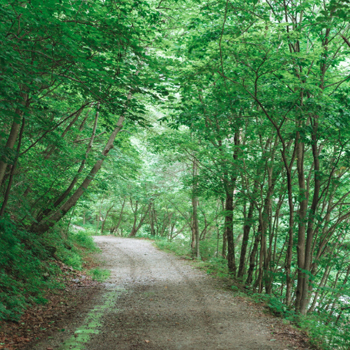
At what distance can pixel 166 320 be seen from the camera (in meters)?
6.24

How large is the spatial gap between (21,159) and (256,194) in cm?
619

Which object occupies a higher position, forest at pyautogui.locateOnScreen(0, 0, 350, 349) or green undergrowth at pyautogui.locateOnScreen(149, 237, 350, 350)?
forest at pyautogui.locateOnScreen(0, 0, 350, 349)

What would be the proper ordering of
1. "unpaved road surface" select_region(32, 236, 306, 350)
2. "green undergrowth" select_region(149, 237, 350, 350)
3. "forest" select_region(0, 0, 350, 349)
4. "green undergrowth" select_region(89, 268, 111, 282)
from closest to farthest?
"forest" select_region(0, 0, 350, 349) → "unpaved road surface" select_region(32, 236, 306, 350) → "green undergrowth" select_region(149, 237, 350, 350) → "green undergrowth" select_region(89, 268, 111, 282)

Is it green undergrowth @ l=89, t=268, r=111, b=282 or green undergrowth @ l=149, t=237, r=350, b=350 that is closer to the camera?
green undergrowth @ l=149, t=237, r=350, b=350

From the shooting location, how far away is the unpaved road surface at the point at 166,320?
4945mm

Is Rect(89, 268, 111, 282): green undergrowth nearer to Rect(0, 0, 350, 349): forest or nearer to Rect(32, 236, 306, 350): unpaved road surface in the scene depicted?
Rect(32, 236, 306, 350): unpaved road surface

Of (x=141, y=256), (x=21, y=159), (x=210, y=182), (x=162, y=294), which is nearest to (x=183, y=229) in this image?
(x=141, y=256)

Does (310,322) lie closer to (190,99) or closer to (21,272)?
(190,99)

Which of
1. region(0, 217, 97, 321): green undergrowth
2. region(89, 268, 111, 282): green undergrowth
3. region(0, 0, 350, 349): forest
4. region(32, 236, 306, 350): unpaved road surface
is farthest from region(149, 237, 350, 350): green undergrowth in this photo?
region(0, 217, 97, 321): green undergrowth

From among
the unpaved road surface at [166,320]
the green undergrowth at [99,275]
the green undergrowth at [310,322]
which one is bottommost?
the green undergrowth at [99,275]

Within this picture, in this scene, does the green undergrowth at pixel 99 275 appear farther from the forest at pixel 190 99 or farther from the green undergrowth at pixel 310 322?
the green undergrowth at pixel 310 322

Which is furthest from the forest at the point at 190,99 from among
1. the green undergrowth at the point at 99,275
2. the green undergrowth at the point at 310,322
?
the green undergrowth at the point at 99,275

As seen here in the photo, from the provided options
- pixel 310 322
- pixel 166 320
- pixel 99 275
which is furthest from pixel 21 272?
pixel 310 322

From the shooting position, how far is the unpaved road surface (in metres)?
4.95
